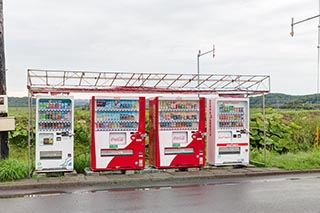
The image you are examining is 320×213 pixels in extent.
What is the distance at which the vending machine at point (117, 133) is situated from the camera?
1230 centimetres

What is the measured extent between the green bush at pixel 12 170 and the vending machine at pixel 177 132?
381 centimetres

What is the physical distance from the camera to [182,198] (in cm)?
920

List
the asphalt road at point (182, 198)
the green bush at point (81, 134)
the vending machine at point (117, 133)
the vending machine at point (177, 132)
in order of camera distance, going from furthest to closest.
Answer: the green bush at point (81, 134)
the vending machine at point (177, 132)
the vending machine at point (117, 133)
the asphalt road at point (182, 198)

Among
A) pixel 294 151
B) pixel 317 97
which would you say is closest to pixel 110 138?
pixel 294 151

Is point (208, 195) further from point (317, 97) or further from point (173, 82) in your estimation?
point (317, 97)

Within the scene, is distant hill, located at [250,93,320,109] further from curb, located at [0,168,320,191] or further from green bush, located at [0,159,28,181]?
green bush, located at [0,159,28,181]

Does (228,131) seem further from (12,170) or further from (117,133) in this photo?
(12,170)

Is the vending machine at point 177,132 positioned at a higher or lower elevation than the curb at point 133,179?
higher

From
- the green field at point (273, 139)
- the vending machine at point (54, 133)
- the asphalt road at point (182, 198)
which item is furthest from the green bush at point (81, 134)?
the asphalt road at point (182, 198)

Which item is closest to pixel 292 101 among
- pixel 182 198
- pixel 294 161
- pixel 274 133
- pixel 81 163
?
pixel 274 133

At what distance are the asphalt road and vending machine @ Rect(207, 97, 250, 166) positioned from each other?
220 cm

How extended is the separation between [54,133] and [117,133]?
5.82ft

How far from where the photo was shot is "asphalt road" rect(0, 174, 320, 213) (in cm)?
821

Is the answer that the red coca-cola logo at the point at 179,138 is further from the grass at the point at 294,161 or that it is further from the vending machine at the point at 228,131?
the grass at the point at 294,161
